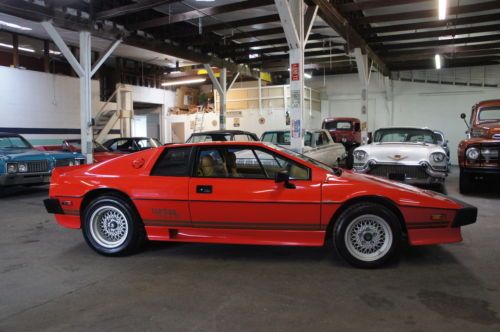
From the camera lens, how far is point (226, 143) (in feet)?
14.3

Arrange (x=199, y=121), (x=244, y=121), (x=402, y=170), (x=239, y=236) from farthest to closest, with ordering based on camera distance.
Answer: (x=199, y=121)
(x=244, y=121)
(x=402, y=170)
(x=239, y=236)

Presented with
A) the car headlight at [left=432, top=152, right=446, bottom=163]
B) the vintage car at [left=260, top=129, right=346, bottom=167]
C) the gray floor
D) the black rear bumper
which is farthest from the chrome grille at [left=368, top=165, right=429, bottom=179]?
the black rear bumper

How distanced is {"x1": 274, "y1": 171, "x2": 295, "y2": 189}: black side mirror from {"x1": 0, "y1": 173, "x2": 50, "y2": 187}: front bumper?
→ 6.97 meters

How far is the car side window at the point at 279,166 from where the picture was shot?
407 cm

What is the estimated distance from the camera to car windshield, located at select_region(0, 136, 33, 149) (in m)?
9.77

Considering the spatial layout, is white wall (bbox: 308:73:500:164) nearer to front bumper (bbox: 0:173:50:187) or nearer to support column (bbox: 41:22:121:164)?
support column (bbox: 41:22:121:164)

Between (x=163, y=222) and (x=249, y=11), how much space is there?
9231mm

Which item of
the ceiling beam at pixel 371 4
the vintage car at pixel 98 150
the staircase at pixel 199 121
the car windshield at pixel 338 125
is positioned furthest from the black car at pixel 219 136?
the staircase at pixel 199 121

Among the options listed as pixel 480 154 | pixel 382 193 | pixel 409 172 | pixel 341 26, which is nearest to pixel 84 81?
pixel 341 26

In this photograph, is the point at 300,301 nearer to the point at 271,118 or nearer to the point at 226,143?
the point at 226,143

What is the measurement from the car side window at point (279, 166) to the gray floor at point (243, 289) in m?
0.92

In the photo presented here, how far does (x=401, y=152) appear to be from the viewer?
25.2ft

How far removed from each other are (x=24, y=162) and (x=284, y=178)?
23.4ft

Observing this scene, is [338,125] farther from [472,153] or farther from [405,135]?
[472,153]
